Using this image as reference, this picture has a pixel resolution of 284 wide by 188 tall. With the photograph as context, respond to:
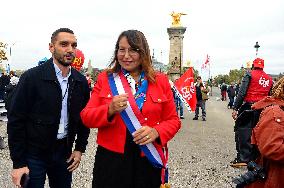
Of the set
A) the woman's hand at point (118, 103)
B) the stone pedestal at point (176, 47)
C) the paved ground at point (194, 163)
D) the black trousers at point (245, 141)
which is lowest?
the paved ground at point (194, 163)

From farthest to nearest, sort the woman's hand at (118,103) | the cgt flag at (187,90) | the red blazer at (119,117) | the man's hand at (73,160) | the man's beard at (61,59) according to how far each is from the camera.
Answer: the cgt flag at (187,90)
the man's hand at (73,160)
the man's beard at (61,59)
the red blazer at (119,117)
the woman's hand at (118,103)

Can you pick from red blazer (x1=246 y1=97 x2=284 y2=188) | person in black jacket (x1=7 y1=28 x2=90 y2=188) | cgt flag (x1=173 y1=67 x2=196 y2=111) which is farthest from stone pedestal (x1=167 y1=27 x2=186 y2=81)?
red blazer (x1=246 y1=97 x2=284 y2=188)

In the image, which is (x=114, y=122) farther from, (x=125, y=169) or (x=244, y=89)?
(x=244, y=89)

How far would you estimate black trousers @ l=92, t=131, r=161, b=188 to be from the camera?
9.00 feet

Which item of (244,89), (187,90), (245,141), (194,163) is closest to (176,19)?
(187,90)

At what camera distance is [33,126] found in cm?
304

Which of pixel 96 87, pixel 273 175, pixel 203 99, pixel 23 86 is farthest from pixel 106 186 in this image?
pixel 203 99

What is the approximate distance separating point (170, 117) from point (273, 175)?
86 centimetres

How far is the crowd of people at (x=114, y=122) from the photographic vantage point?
8.94 ft

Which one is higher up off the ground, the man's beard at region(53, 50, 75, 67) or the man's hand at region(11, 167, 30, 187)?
the man's beard at region(53, 50, 75, 67)

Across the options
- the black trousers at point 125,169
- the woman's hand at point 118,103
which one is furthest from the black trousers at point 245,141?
the woman's hand at point 118,103

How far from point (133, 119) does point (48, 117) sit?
30.1 inches

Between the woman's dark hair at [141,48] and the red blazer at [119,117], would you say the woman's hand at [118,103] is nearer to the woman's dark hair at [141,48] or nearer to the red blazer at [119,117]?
the red blazer at [119,117]

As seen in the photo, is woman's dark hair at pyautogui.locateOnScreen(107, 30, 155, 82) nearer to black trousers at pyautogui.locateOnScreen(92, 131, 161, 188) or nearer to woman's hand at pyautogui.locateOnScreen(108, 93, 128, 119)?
woman's hand at pyautogui.locateOnScreen(108, 93, 128, 119)
